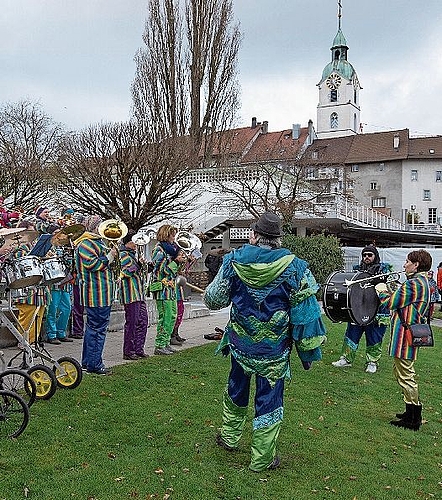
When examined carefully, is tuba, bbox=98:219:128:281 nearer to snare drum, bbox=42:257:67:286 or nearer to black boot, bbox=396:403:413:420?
snare drum, bbox=42:257:67:286

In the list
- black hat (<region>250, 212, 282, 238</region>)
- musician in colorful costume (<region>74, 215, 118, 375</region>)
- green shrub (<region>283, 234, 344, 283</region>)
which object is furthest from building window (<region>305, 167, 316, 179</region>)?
black hat (<region>250, 212, 282, 238</region>)

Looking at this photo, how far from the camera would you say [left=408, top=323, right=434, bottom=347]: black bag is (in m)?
5.96

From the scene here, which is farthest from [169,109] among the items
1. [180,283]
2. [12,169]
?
[180,283]

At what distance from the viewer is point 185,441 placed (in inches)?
211

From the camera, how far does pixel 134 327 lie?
8.56 metres

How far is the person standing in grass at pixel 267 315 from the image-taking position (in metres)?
4.62

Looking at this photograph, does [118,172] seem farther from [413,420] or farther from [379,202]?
[379,202]

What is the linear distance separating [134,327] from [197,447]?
11.7 feet

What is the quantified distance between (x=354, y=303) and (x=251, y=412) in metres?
1.73

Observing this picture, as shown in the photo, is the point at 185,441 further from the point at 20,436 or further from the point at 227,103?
the point at 227,103

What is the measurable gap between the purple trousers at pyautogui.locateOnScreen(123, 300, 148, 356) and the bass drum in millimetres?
2804

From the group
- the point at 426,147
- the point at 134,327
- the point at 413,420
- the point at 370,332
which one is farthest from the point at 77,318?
the point at 426,147

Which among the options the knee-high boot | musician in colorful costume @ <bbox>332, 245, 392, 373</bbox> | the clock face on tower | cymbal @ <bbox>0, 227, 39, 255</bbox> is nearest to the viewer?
the knee-high boot

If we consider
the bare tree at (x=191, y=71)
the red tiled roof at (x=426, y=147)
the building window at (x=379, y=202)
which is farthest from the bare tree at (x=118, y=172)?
the red tiled roof at (x=426, y=147)
